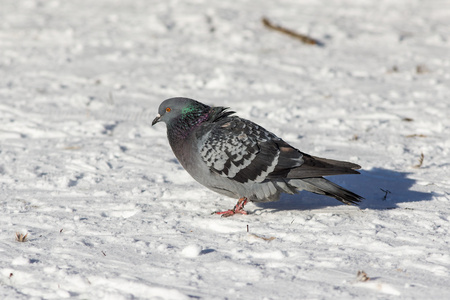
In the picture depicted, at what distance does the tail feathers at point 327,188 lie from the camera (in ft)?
13.2

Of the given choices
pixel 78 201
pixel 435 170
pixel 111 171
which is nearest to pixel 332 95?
pixel 435 170

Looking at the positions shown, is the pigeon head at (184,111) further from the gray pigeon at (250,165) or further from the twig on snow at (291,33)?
the twig on snow at (291,33)

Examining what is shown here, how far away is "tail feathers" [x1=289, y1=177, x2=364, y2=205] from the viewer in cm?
403

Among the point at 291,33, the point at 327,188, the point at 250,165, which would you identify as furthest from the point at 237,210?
the point at 291,33

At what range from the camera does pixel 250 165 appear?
408 centimetres

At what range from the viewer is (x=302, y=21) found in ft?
34.4

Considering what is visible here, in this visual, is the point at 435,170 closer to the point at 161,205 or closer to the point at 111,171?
the point at 161,205

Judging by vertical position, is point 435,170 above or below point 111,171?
above

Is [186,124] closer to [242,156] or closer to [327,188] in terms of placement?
[242,156]

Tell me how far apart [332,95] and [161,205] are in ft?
12.1

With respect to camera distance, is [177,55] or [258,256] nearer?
[258,256]

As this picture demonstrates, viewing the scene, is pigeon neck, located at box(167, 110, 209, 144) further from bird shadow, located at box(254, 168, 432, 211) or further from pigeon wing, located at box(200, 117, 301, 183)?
bird shadow, located at box(254, 168, 432, 211)

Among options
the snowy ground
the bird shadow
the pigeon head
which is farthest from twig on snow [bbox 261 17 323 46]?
the pigeon head

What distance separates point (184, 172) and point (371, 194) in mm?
1575
